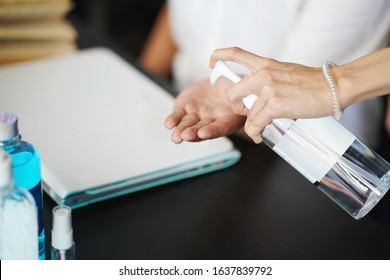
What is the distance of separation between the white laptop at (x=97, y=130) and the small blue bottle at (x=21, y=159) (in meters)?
0.17

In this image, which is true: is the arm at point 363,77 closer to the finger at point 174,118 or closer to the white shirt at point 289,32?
the finger at point 174,118

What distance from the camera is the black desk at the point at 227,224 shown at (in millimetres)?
855

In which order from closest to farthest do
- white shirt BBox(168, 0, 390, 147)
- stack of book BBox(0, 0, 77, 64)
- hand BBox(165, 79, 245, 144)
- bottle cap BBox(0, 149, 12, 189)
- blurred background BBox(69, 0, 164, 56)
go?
bottle cap BBox(0, 149, 12, 189)
hand BBox(165, 79, 245, 144)
white shirt BBox(168, 0, 390, 147)
stack of book BBox(0, 0, 77, 64)
blurred background BBox(69, 0, 164, 56)

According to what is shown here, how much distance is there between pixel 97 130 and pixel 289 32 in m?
0.47

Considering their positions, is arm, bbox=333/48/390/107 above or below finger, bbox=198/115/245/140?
above

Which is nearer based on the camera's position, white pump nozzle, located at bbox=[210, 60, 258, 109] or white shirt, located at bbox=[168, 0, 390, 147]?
white pump nozzle, located at bbox=[210, 60, 258, 109]

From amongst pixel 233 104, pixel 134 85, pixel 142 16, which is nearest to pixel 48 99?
pixel 134 85

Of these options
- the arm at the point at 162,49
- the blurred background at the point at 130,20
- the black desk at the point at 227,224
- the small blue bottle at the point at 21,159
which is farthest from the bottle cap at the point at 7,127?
the blurred background at the point at 130,20

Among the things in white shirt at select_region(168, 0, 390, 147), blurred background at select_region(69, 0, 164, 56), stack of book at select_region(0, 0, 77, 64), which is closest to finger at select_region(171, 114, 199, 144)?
white shirt at select_region(168, 0, 390, 147)

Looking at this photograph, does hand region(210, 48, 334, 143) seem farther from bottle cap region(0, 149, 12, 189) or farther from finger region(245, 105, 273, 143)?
bottle cap region(0, 149, 12, 189)

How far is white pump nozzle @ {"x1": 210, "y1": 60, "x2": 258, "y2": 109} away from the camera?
0.80 m

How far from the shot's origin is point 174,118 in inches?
35.9

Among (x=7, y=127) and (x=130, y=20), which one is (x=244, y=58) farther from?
(x=130, y=20)

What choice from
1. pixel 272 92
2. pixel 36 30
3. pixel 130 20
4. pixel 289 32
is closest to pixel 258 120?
pixel 272 92
